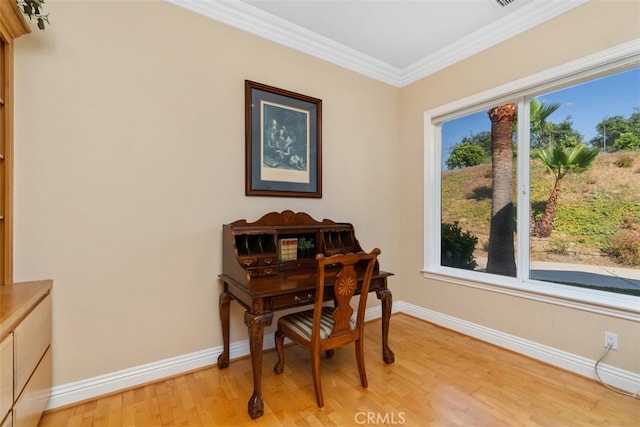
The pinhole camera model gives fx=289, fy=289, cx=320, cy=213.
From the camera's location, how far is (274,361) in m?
2.26

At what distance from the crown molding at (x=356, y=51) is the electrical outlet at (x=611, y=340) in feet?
7.48

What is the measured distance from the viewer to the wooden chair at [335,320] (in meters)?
1.69

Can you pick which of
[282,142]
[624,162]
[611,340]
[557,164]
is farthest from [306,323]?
[624,162]

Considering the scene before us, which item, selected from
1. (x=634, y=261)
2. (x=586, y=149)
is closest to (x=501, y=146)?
(x=586, y=149)

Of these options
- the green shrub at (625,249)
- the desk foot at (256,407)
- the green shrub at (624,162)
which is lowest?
the desk foot at (256,407)

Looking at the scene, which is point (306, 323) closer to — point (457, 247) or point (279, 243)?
point (279, 243)

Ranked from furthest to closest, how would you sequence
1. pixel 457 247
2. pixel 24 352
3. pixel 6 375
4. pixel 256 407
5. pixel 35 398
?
pixel 457 247 → pixel 256 407 → pixel 35 398 → pixel 24 352 → pixel 6 375

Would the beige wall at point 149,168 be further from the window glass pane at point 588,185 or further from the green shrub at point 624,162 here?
the green shrub at point 624,162

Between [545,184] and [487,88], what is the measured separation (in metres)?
0.96

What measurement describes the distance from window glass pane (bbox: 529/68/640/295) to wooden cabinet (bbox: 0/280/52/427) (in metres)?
3.22

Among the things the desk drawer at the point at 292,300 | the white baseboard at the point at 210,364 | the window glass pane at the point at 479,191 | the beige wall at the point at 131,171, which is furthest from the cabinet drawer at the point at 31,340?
the window glass pane at the point at 479,191

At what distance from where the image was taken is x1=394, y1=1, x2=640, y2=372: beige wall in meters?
1.92

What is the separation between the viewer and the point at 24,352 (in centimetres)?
123

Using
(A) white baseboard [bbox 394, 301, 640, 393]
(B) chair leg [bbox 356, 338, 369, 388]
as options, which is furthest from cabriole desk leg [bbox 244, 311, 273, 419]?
(A) white baseboard [bbox 394, 301, 640, 393]
